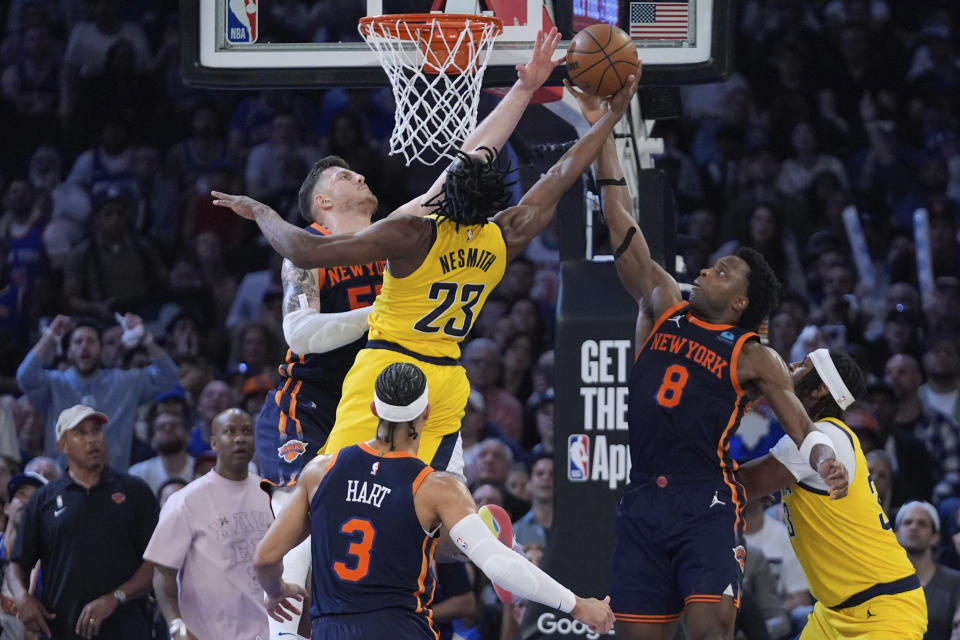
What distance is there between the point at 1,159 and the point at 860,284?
25.7 feet

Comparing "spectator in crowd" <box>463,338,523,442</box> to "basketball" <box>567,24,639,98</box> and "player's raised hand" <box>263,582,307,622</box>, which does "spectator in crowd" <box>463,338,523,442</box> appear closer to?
"basketball" <box>567,24,639,98</box>

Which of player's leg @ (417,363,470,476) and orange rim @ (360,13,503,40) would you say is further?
orange rim @ (360,13,503,40)

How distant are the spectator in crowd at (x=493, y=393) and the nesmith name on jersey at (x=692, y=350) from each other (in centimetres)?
469

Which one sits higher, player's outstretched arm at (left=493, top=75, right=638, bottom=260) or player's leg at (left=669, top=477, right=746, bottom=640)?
player's outstretched arm at (left=493, top=75, right=638, bottom=260)

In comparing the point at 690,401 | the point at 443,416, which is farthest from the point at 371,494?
the point at 690,401

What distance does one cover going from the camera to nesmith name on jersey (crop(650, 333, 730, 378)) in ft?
22.4

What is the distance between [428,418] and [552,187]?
1201 mm

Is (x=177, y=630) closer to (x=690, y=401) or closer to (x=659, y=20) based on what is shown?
(x=690, y=401)

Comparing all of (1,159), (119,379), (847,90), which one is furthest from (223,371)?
(847,90)

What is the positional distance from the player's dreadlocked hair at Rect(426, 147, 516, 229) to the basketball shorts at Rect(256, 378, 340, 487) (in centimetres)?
116

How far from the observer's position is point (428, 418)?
20.7ft

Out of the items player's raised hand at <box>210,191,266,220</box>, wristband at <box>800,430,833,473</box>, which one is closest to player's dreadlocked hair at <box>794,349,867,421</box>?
wristband at <box>800,430,833,473</box>

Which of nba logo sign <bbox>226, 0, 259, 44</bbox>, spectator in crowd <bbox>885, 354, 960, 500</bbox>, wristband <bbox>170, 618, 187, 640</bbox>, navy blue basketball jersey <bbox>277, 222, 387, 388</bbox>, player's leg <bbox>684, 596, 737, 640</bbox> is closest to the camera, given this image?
player's leg <bbox>684, 596, 737, 640</bbox>

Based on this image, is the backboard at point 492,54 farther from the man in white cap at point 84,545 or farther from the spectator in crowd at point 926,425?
the spectator in crowd at point 926,425
